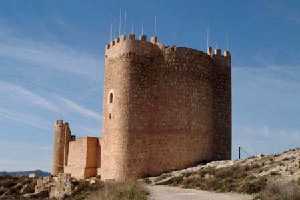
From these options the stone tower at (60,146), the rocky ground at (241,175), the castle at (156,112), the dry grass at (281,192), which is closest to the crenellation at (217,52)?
the castle at (156,112)

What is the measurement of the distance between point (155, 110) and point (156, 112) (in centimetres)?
11

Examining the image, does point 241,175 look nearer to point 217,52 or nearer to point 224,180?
point 224,180

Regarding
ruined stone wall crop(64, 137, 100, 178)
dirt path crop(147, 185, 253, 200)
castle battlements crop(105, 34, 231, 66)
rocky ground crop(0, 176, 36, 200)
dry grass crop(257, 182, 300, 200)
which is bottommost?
rocky ground crop(0, 176, 36, 200)

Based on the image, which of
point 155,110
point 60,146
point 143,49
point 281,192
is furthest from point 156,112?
point 281,192

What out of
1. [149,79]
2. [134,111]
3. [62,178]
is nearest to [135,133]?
[134,111]

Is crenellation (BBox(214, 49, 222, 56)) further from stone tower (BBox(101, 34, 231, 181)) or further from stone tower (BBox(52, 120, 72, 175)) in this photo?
stone tower (BBox(52, 120, 72, 175))

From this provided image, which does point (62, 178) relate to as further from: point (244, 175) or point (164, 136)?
point (244, 175)

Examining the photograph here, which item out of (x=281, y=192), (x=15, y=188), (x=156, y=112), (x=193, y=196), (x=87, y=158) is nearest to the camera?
(x=281, y=192)

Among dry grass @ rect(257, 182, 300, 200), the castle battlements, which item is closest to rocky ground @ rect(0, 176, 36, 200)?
the castle battlements

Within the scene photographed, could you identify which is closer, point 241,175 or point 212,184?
point 212,184

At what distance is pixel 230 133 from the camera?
27.6 metres

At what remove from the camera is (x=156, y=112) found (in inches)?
984

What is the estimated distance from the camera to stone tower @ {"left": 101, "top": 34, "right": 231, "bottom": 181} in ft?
80.6

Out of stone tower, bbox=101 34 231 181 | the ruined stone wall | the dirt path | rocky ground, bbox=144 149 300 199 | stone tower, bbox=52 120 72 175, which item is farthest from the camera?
stone tower, bbox=52 120 72 175
